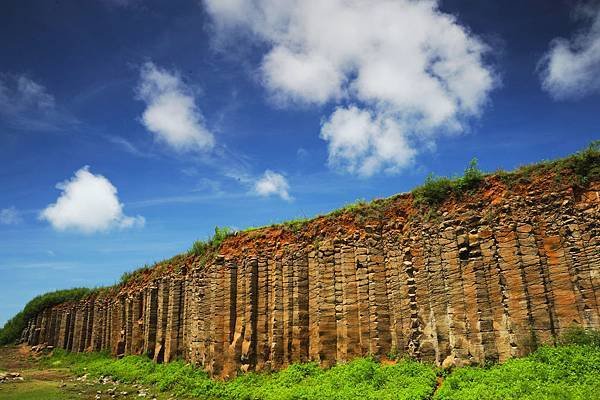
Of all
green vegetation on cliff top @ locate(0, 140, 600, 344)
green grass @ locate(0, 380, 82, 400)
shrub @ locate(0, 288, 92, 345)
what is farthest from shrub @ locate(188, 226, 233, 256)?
shrub @ locate(0, 288, 92, 345)

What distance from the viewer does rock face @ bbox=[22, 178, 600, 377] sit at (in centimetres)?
1564

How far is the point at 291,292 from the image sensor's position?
76.9ft

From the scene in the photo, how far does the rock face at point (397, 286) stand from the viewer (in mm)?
15641

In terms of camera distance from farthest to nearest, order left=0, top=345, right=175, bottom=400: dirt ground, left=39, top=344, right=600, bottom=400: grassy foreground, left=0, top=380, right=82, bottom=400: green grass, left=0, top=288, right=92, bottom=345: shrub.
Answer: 1. left=0, top=288, right=92, bottom=345: shrub
2. left=0, top=345, right=175, bottom=400: dirt ground
3. left=0, top=380, right=82, bottom=400: green grass
4. left=39, top=344, right=600, bottom=400: grassy foreground

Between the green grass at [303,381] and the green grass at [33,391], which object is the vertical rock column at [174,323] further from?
the green grass at [33,391]

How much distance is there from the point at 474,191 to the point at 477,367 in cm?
705

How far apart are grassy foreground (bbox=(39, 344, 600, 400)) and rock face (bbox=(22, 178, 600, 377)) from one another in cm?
69

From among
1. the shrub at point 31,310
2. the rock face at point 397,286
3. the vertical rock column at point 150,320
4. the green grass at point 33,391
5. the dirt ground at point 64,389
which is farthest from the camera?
the shrub at point 31,310

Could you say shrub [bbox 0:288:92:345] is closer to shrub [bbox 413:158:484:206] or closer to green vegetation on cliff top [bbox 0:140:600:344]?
green vegetation on cliff top [bbox 0:140:600:344]

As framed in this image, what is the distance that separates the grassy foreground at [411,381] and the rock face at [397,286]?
2.26ft

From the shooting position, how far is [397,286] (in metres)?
19.8

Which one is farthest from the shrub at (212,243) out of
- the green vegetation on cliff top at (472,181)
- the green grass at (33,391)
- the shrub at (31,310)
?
the shrub at (31,310)

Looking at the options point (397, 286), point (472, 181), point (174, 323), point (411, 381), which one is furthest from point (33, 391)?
point (472, 181)

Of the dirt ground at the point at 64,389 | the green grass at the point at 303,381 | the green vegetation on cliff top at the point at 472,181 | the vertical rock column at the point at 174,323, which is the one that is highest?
the green vegetation on cliff top at the point at 472,181
